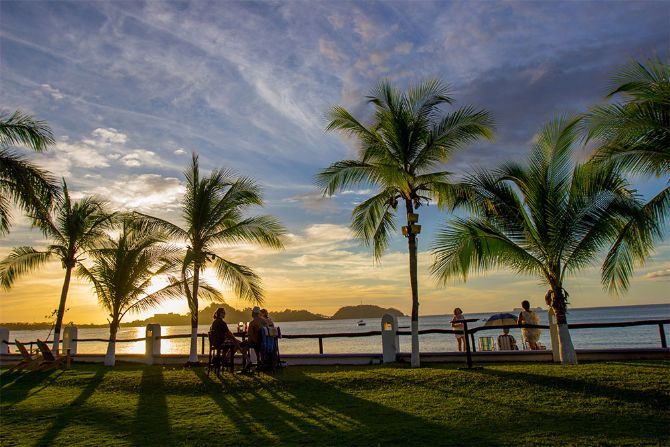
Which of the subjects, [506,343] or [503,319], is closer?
[506,343]

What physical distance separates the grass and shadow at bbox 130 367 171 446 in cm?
3

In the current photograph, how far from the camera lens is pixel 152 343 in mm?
18734

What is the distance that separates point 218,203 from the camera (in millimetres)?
18047

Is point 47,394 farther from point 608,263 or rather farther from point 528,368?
point 608,263

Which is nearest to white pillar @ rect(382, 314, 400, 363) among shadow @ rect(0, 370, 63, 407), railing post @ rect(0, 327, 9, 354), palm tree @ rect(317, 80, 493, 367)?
palm tree @ rect(317, 80, 493, 367)

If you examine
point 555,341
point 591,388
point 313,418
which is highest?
point 555,341

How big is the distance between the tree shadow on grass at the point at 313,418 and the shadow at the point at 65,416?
8.88 feet

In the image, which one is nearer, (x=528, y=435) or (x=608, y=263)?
(x=528, y=435)

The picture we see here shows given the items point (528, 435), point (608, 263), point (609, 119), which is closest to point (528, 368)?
point (608, 263)

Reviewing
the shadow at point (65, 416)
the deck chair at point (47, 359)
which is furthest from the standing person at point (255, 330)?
the deck chair at point (47, 359)

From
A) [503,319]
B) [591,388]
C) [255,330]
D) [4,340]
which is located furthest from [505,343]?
[4,340]

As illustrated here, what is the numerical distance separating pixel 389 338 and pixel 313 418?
20.6 ft

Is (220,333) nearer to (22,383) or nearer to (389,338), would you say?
(389,338)

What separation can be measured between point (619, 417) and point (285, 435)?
4.90 m
